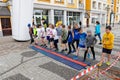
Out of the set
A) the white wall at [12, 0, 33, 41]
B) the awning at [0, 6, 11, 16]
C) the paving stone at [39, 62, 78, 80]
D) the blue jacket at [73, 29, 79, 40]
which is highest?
the awning at [0, 6, 11, 16]

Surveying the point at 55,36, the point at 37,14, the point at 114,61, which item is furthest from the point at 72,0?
the point at 114,61

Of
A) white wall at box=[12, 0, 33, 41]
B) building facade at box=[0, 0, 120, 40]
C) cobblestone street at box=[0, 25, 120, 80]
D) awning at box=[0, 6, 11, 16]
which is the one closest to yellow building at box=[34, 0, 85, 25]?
building facade at box=[0, 0, 120, 40]

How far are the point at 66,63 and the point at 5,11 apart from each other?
1283 centimetres

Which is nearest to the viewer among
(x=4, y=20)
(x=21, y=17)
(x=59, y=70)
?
(x=59, y=70)

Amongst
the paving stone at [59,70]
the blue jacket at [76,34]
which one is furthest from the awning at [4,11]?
the paving stone at [59,70]

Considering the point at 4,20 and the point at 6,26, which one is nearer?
the point at 4,20

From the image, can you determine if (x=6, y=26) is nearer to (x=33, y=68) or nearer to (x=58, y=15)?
(x=58, y=15)

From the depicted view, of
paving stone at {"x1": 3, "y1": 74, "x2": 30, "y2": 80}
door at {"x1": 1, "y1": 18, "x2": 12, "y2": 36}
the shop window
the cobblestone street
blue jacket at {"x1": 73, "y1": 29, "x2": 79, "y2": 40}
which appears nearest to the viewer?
paving stone at {"x1": 3, "y1": 74, "x2": 30, "y2": 80}

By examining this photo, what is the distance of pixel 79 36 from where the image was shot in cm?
713

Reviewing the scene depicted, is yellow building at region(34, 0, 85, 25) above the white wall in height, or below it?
above

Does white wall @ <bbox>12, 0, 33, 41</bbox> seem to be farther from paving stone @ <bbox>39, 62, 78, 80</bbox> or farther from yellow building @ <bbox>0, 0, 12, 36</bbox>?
paving stone @ <bbox>39, 62, 78, 80</bbox>

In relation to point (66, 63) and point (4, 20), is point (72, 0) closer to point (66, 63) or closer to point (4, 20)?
point (4, 20)

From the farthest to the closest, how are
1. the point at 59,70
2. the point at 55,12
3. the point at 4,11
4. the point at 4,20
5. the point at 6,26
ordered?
the point at 55,12 < the point at 6,26 < the point at 4,20 < the point at 4,11 < the point at 59,70

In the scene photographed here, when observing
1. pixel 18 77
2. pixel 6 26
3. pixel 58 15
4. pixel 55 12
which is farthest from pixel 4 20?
pixel 18 77
